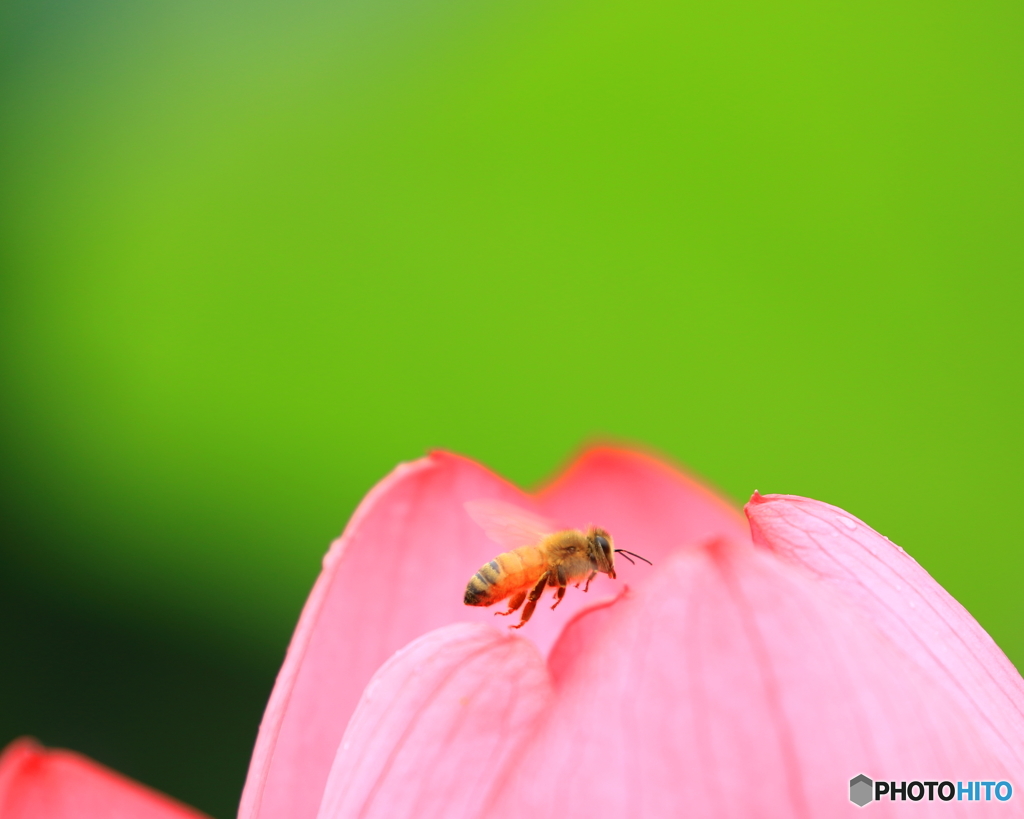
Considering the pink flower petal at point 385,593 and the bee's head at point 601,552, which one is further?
the bee's head at point 601,552

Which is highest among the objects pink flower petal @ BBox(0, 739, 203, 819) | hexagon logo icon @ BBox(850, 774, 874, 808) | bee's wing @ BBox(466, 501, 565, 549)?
bee's wing @ BBox(466, 501, 565, 549)

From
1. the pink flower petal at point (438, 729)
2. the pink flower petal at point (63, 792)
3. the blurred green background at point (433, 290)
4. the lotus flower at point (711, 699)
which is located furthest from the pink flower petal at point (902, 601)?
the blurred green background at point (433, 290)

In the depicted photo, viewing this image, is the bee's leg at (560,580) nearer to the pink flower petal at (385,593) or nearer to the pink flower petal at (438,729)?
the pink flower petal at (385,593)

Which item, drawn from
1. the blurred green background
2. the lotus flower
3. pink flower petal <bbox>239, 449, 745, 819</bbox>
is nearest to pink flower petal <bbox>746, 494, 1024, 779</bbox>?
the lotus flower

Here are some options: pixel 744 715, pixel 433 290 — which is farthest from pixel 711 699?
pixel 433 290

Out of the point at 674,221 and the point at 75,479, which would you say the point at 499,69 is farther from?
the point at 75,479

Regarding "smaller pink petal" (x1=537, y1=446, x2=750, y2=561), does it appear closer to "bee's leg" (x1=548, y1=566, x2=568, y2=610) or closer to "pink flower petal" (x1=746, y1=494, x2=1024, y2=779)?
"bee's leg" (x1=548, y1=566, x2=568, y2=610)
